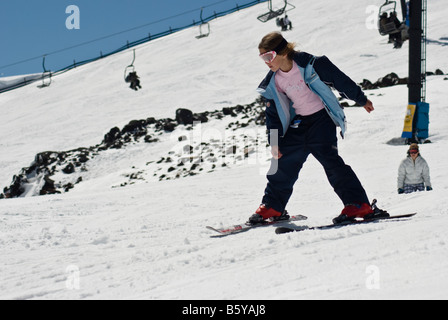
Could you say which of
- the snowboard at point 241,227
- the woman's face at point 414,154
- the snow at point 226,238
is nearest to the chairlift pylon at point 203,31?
the snow at point 226,238

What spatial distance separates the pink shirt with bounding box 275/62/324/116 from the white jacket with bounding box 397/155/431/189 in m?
2.38

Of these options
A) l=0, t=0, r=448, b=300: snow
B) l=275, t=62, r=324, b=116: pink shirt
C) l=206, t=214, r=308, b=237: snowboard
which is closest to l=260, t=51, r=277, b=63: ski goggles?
l=275, t=62, r=324, b=116: pink shirt

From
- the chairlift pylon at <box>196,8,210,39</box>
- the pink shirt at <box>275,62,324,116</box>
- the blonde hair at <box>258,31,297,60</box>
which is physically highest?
the chairlift pylon at <box>196,8,210,39</box>

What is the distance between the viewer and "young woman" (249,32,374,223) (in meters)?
4.21

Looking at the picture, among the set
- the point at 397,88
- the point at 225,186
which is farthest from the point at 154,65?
the point at 225,186

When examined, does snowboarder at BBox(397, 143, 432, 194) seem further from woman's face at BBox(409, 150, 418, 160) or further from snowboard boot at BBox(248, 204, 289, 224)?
snowboard boot at BBox(248, 204, 289, 224)

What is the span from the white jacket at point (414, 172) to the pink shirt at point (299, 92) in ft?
7.81

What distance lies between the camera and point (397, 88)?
18531 mm

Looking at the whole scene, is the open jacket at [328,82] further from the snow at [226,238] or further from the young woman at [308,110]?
the snow at [226,238]

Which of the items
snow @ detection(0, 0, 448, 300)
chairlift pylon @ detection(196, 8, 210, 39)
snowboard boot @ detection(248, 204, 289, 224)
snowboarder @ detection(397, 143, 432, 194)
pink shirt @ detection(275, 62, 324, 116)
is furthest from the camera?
chairlift pylon @ detection(196, 8, 210, 39)

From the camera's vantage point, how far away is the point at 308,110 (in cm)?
433

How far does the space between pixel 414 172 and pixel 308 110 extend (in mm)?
2435
